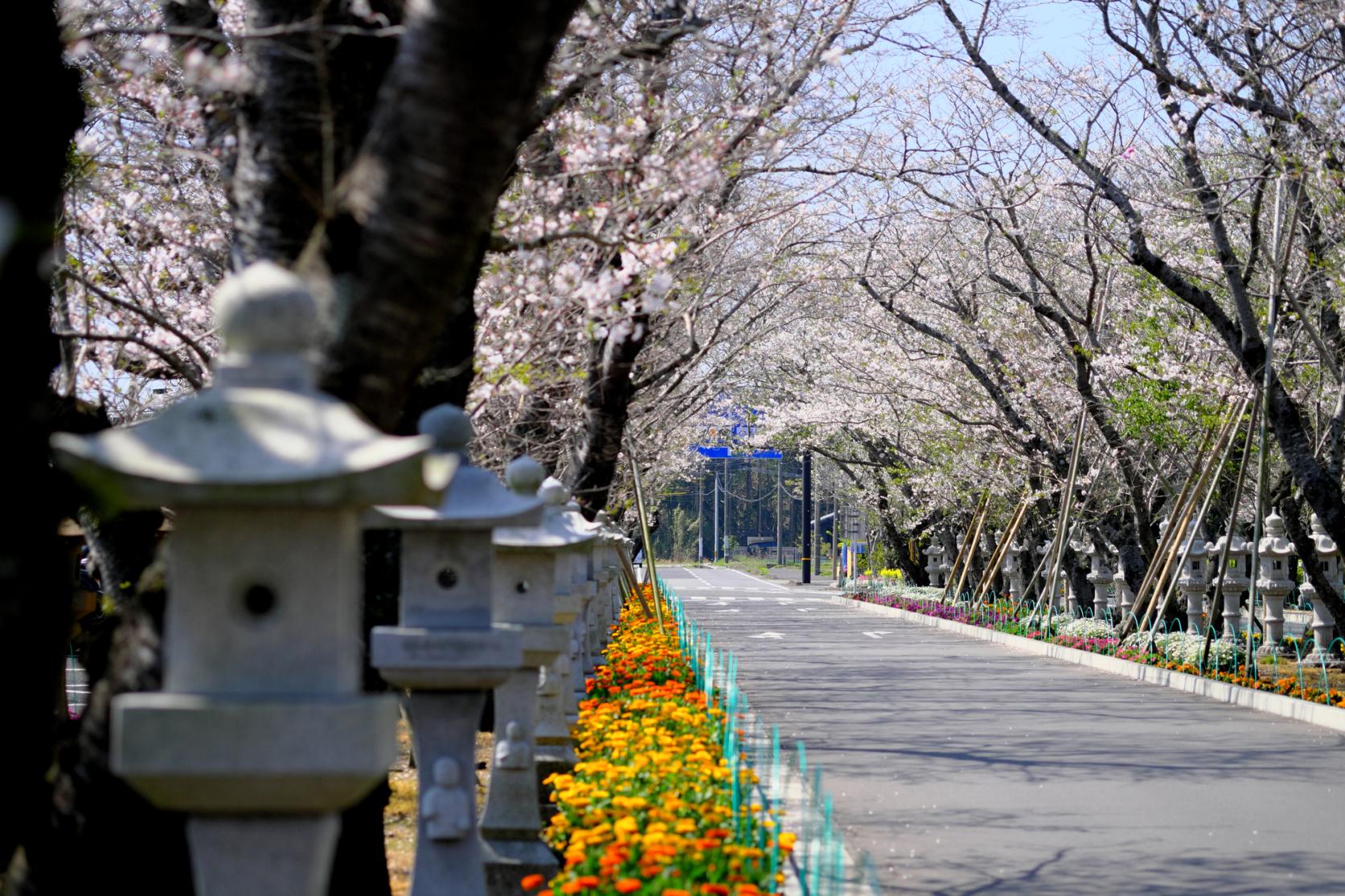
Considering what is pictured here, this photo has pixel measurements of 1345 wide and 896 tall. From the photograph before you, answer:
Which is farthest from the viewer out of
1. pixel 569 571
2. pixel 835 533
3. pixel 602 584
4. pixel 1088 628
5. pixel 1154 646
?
pixel 835 533

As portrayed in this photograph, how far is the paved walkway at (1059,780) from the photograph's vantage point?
8.46 m

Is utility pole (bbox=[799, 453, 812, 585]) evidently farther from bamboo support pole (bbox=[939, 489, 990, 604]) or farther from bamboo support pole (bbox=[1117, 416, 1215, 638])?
bamboo support pole (bbox=[1117, 416, 1215, 638])

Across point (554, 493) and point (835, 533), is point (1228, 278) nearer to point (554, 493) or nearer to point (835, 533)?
point (554, 493)

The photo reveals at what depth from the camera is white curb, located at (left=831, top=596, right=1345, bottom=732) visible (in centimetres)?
1505

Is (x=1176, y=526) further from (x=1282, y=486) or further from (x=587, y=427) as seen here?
(x=587, y=427)

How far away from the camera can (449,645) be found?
5434 millimetres

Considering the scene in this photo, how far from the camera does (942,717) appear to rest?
15688 mm

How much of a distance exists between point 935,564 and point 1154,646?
75.2ft

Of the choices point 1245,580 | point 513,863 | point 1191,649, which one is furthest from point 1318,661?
point 513,863

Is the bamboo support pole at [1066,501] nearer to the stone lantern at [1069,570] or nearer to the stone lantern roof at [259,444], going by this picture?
the stone lantern at [1069,570]

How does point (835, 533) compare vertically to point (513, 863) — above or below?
above

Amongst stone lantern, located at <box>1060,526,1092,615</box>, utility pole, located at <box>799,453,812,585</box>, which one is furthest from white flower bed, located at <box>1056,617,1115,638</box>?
utility pole, located at <box>799,453,812,585</box>

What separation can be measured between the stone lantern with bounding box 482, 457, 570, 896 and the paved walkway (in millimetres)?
2031

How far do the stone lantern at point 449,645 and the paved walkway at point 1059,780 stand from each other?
315 cm
